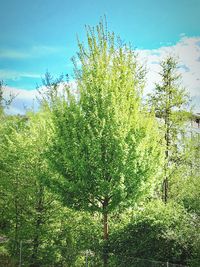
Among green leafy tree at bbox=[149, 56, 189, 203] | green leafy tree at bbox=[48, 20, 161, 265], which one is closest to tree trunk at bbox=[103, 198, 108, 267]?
green leafy tree at bbox=[48, 20, 161, 265]

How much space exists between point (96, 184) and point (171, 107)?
11488 millimetres

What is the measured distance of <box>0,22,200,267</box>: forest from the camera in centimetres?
1298

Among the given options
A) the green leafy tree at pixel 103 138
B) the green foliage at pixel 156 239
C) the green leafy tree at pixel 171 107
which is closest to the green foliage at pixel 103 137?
the green leafy tree at pixel 103 138

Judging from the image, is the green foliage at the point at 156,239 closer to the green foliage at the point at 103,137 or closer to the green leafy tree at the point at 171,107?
the green foliage at the point at 103,137

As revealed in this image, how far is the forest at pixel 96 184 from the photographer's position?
12977 mm

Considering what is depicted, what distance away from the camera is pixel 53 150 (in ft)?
46.1

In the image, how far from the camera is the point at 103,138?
13148mm

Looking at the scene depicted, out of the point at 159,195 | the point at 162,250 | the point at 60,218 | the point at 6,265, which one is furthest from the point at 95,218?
the point at 159,195

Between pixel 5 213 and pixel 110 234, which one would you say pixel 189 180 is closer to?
pixel 110 234

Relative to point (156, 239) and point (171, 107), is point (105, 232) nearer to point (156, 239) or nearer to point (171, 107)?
point (156, 239)

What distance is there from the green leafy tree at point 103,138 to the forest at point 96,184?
38mm

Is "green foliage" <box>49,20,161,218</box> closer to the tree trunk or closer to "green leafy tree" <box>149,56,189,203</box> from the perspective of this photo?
the tree trunk

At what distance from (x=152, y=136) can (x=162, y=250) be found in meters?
4.21

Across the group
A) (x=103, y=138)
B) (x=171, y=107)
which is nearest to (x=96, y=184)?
(x=103, y=138)
